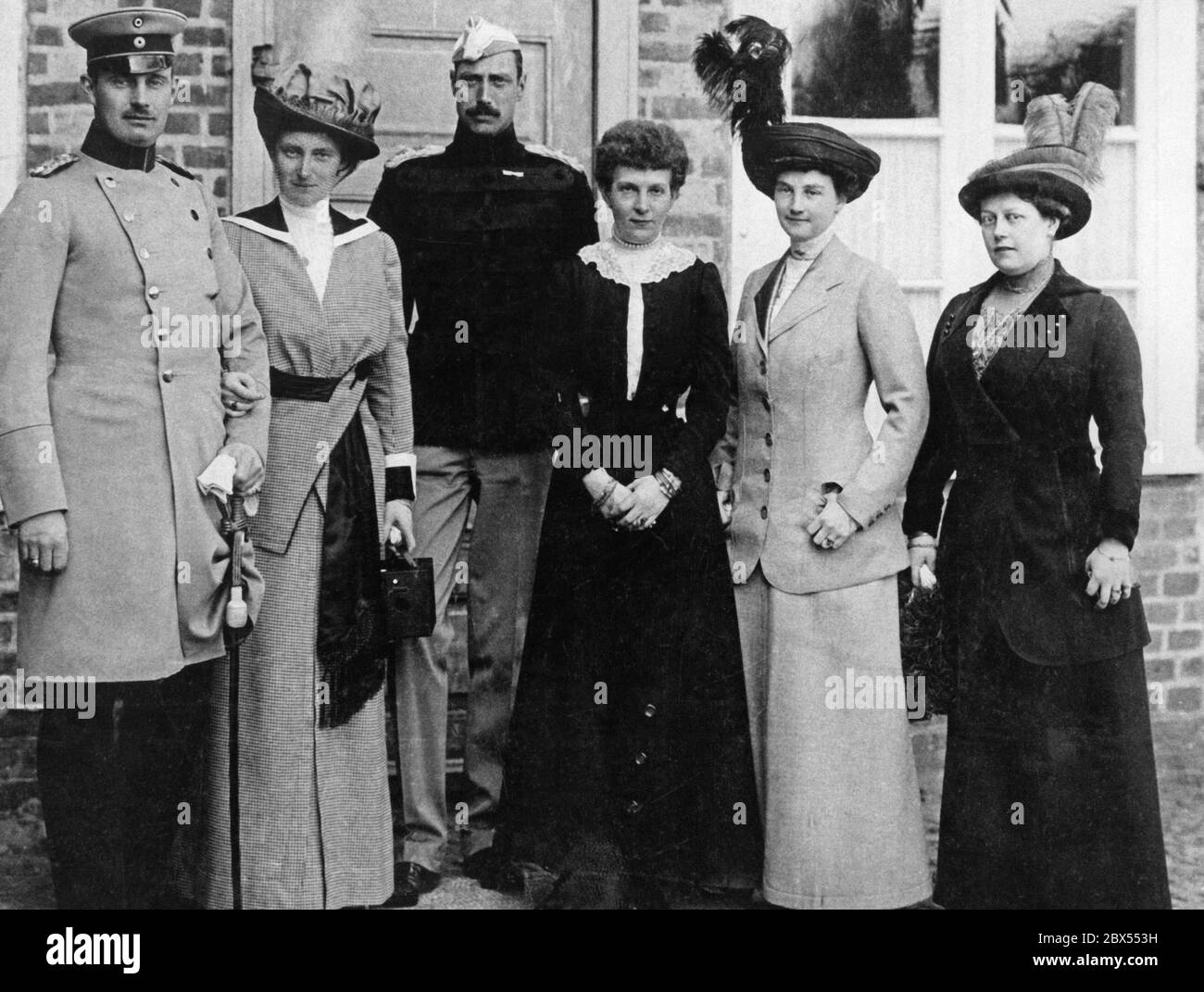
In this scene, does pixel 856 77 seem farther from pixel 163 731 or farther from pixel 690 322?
pixel 163 731

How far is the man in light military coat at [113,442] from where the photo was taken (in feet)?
11.7

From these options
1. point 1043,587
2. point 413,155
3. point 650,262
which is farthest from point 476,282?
point 1043,587

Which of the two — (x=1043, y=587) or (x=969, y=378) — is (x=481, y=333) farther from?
(x=1043, y=587)

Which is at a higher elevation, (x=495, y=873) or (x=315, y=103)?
(x=315, y=103)

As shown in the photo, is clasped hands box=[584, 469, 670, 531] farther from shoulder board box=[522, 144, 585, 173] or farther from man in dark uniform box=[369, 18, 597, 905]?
shoulder board box=[522, 144, 585, 173]

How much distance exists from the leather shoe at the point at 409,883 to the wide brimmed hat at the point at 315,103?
78.9 inches

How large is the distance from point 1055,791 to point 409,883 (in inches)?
69.9

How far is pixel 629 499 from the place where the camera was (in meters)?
3.96

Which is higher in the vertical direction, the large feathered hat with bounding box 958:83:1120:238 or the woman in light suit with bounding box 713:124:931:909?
the large feathered hat with bounding box 958:83:1120:238

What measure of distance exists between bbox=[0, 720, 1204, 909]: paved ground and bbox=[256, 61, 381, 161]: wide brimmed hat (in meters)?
2.11

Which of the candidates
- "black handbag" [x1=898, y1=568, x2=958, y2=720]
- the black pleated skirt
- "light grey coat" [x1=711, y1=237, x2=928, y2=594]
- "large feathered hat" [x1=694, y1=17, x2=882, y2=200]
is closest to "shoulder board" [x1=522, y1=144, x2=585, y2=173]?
"large feathered hat" [x1=694, y1=17, x2=882, y2=200]

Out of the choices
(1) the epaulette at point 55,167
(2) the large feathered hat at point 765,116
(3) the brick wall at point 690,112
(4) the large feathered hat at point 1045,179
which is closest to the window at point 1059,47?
(4) the large feathered hat at point 1045,179

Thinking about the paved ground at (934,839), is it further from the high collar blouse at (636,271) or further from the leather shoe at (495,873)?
the high collar blouse at (636,271)

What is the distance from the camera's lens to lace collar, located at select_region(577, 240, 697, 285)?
4.04 metres
